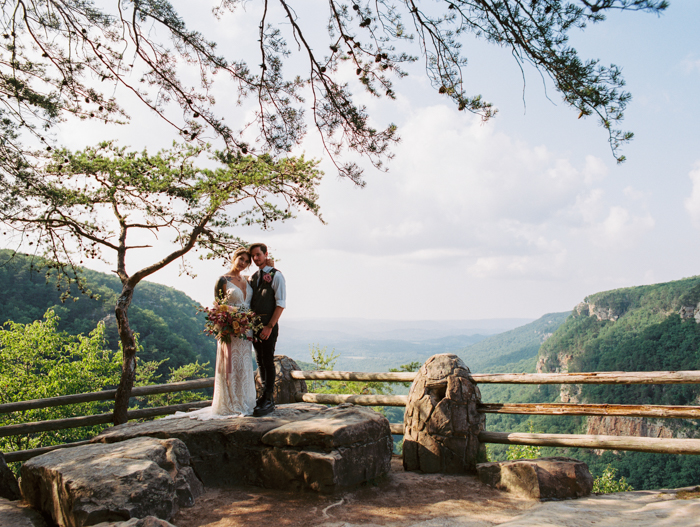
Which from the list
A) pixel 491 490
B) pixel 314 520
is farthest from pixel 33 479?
pixel 491 490

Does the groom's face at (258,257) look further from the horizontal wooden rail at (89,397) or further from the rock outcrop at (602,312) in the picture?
the rock outcrop at (602,312)

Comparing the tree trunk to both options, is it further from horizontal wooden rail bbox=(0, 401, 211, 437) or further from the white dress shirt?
the white dress shirt

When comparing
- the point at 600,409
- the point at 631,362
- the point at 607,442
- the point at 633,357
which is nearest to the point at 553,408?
the point at 600,409

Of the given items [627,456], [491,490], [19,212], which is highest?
[19,212]

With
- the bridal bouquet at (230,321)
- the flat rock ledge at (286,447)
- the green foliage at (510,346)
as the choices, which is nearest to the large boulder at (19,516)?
the flat rock ledge at (286,447)

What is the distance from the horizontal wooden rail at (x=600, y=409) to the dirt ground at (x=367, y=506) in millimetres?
847

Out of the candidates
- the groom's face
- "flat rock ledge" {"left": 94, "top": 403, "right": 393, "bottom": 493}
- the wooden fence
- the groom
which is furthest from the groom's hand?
the wooden fence

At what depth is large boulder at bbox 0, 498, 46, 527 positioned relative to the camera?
3.13 meters

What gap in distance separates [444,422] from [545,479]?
3.42 feet

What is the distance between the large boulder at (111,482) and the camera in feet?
9.43

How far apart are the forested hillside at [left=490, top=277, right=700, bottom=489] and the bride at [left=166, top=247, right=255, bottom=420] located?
14450 mm

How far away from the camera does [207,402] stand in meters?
7.04

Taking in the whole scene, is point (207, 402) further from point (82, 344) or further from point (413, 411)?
point (82, 344)

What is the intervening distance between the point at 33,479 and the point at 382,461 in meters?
3.02
